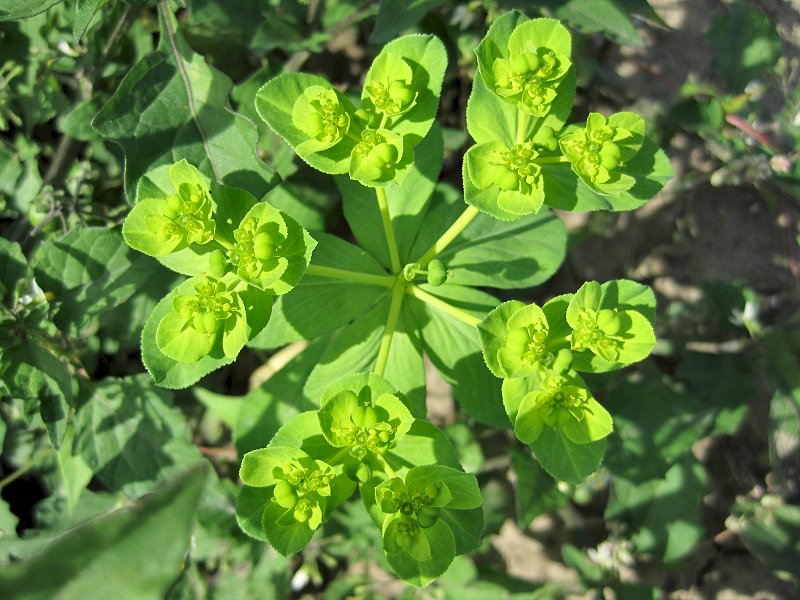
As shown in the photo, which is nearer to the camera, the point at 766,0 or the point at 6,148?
the point at 6,148

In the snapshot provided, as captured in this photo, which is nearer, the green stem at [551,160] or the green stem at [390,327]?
the green stem at [551,160]

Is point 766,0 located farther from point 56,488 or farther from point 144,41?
point 56,488

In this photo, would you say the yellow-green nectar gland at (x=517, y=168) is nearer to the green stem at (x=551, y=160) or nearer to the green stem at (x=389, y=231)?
the green stem at (x=551, y=160)

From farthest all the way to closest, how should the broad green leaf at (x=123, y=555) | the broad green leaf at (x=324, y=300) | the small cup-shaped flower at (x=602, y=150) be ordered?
the broad green leaf at (x=324, y=300), the small cup-shaped flower at (x=602, y=150), the broad green leaf at (x=123, y=555)

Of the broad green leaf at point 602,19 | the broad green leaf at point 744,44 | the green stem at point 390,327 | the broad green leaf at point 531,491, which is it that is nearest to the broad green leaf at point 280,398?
the green stem at point 390,327

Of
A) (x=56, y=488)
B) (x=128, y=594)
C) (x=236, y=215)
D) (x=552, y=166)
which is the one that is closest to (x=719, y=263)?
(x=552, y=166)

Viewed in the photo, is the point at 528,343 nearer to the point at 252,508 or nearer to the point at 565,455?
the point at 565,455
